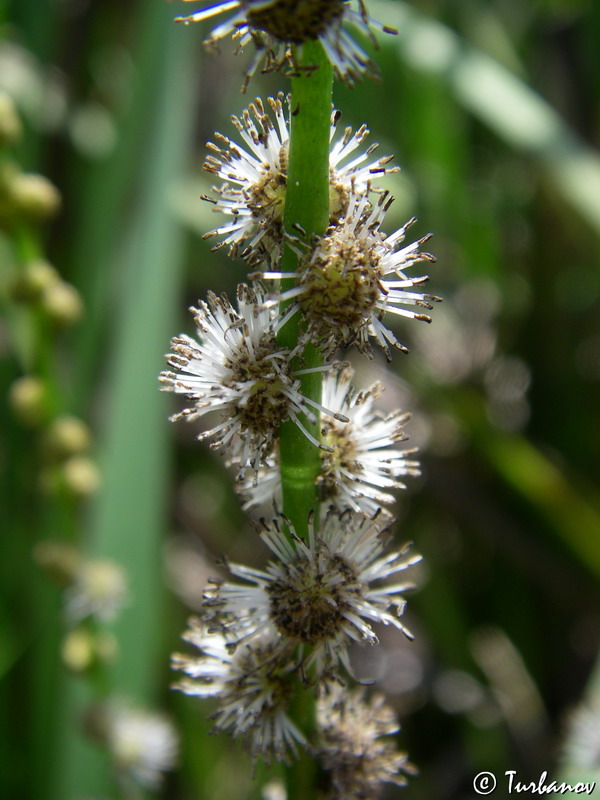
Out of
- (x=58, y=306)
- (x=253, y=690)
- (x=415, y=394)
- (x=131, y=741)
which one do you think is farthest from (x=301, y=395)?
(x=415, y=394)

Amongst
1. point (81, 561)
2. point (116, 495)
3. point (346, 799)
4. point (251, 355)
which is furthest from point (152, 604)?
point (251, 355)

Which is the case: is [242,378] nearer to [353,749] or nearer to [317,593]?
[317,593]

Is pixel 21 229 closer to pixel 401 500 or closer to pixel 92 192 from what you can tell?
pixel 92 192

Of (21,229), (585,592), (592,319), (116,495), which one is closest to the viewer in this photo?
(21,229)

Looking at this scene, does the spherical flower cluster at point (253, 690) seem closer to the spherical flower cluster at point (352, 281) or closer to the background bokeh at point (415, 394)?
the spherical flower cluster at point (352, 281)

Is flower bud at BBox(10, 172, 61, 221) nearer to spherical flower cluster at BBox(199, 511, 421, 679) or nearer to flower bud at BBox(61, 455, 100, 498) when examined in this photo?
flower bud at BBox(61, 455, 100, 498)

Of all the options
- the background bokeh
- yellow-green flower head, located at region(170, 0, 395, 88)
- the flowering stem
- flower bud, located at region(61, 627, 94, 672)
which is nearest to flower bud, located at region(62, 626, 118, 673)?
flower bud, located at region(61, 627, 94, 672)
